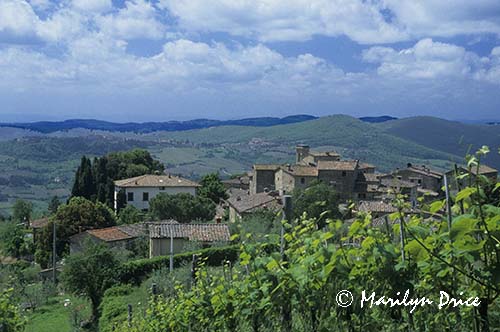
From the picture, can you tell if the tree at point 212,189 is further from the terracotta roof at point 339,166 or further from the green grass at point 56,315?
the green grass at point 56,315

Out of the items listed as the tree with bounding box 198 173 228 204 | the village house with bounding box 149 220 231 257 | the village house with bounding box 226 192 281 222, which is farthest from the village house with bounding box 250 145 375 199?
the village house with bounding box 149 220 231 257

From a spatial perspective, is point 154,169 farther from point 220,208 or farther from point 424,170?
point 424,170

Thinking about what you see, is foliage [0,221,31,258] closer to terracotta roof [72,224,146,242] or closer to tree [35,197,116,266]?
tree [35,197,116,266]

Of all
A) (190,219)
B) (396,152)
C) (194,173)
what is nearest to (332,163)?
(190,219)

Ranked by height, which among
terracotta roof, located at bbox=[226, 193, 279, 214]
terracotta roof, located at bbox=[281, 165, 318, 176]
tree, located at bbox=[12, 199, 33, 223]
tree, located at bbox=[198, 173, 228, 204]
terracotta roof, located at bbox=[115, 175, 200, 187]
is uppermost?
terracotta roof, located at bbox=[281, 165, 318, 176]

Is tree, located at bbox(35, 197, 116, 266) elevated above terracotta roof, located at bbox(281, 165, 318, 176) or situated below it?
below

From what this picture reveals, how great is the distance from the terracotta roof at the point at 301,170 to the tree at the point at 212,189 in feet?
25.3

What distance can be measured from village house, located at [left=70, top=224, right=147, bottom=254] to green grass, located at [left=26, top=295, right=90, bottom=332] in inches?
176

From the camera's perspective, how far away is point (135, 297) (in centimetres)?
2330

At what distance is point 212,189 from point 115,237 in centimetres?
2564

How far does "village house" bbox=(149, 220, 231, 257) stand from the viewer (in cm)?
3213

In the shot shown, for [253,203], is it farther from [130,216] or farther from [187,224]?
[130,216]

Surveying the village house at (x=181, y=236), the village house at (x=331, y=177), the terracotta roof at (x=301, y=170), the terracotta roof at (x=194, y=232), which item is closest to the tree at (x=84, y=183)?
the village house at (x=331, y=177)

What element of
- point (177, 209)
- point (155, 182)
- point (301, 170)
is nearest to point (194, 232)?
point (177, 209)
